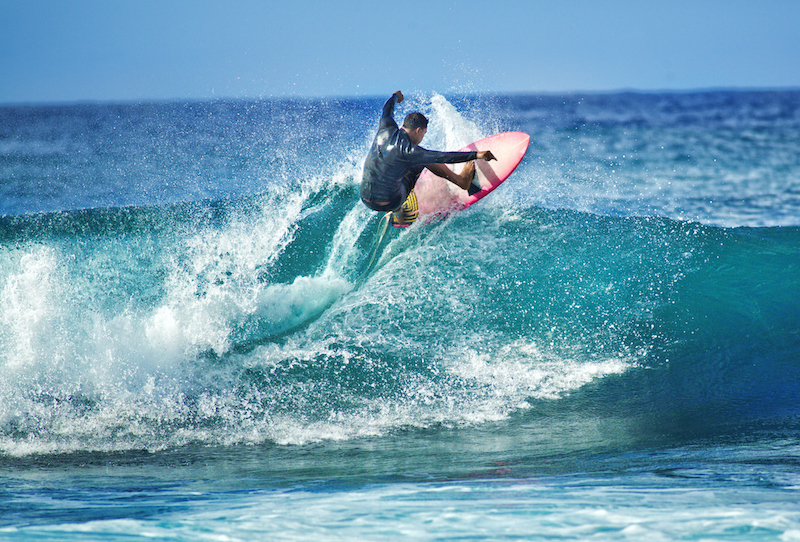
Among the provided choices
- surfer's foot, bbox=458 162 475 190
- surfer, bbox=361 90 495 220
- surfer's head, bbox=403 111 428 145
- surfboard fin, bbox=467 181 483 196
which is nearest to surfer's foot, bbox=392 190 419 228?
surfer, bbox=361 90 495 220

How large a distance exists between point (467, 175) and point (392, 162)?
56.9 inches

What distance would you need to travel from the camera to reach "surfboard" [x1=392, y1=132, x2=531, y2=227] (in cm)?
696

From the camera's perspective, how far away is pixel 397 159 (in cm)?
557

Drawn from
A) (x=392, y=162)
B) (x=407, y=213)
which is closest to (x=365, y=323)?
(x=407, y=213)

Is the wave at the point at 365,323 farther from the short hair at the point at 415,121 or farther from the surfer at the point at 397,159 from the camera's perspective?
the short hair at the point at 415,121

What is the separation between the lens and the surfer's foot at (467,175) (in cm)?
674

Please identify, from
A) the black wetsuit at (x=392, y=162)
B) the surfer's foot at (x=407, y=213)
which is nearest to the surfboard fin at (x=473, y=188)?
the surfer's foot at (x=407, y=213)

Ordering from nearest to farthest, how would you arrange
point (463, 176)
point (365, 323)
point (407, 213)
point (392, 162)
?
point (392, 162), point (365, 323), point (407, 213), point (463, 176)

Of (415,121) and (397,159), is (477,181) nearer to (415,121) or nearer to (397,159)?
(415,121)

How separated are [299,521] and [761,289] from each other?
648 centimetres

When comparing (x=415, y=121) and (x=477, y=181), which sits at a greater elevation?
(x=415, y=121)

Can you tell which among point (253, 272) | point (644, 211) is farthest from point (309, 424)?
point (644, 211)

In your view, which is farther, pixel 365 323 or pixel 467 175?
pixel 467 175

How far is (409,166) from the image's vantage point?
18.5ft
